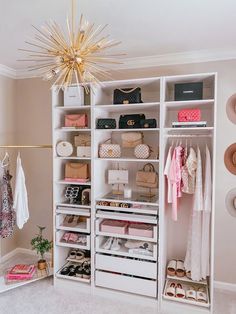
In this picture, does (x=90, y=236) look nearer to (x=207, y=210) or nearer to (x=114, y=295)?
(x=114, y=295)

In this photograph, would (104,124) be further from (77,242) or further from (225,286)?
(225,286)

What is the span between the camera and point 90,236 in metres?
2.60

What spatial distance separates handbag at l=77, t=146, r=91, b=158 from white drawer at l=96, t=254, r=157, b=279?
110cm

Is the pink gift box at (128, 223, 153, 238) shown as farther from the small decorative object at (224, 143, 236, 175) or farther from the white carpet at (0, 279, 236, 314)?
the small decorative object at (224, 143, 236, 175)

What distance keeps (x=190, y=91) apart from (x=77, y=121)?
1237mm

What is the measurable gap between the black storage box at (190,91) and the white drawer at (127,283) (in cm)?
187

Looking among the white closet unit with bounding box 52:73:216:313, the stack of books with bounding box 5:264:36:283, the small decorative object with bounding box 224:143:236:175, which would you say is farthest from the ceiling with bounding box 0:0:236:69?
the stack of books with bounding box 5:264:36:283

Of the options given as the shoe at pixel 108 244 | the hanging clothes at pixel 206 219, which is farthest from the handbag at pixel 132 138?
the shoe at pixel 108 244

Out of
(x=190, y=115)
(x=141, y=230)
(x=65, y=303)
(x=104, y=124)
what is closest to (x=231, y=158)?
(x=190, y=115)

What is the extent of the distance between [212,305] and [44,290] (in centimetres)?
178

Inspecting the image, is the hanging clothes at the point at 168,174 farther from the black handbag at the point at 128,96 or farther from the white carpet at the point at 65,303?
the white carpet at the point at 65,303

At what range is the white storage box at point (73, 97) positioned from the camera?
265 cm

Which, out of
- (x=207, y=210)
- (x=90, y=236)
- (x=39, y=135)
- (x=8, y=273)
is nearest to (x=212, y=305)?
(x=207, y=210)

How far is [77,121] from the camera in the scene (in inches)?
105
